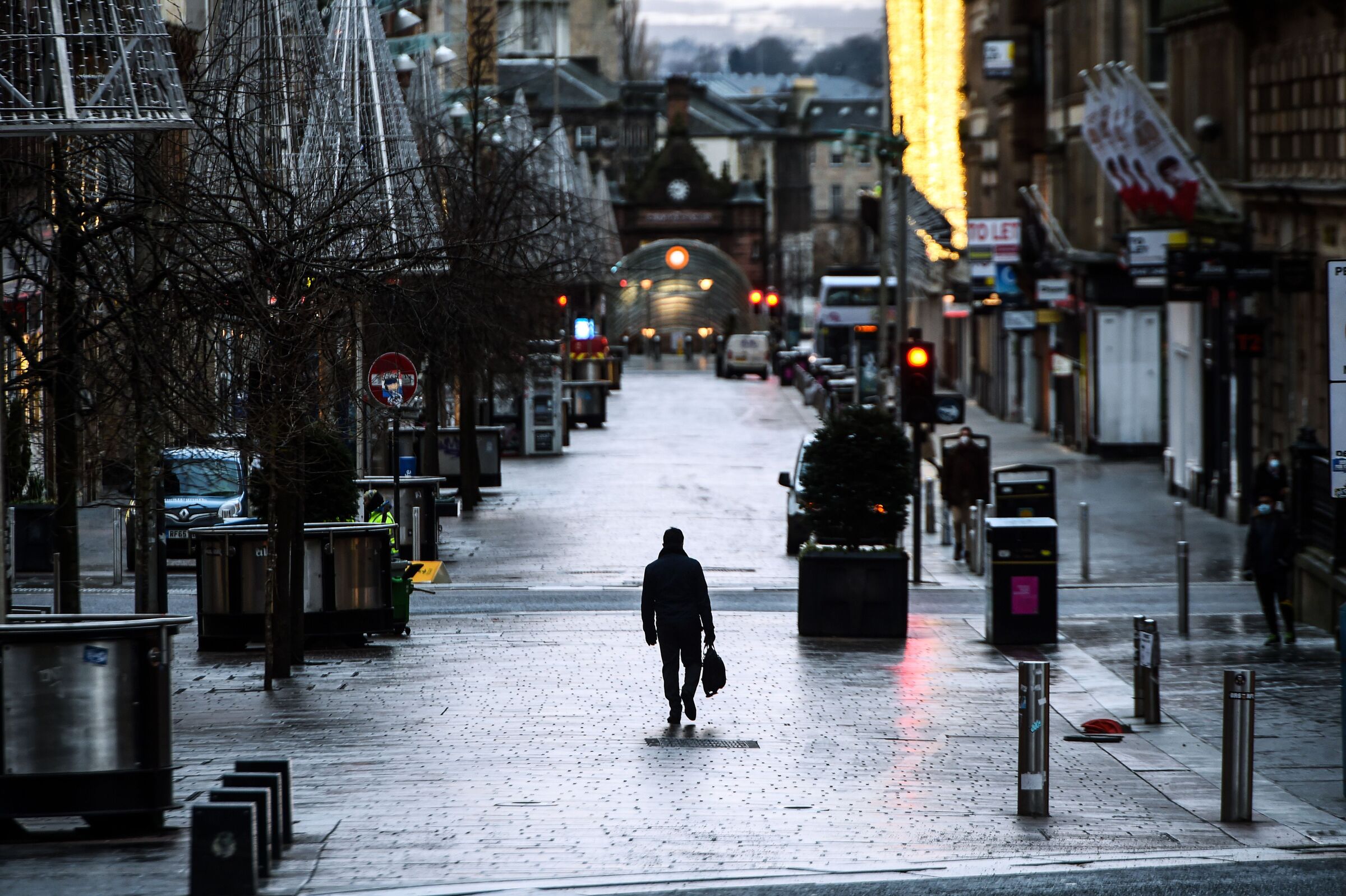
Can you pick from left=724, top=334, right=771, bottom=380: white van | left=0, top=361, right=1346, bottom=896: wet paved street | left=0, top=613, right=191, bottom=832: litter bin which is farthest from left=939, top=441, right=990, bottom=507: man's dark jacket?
left=724, top=334, right=771, bottom=380: white van

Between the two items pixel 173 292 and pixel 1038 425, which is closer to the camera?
pixel 173 292

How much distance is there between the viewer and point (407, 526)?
970 inches

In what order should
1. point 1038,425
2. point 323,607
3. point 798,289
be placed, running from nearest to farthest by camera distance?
point 323,607
point 1038,425
point 798,289

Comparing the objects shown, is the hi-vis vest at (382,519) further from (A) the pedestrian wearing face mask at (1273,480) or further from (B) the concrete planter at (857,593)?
(A) the pedestrian wearing face mask at (1273,480)

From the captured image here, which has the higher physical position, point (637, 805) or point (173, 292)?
point (173, 292)

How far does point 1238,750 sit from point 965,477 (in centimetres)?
1667

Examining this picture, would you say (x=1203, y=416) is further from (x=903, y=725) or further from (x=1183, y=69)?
(x=903, y=725)

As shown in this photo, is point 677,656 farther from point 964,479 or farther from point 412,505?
point 964,479

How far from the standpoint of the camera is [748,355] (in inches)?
3204

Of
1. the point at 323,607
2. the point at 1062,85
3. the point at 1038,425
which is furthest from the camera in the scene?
the point at 1038,425

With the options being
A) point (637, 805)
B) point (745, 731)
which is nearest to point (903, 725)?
point (745, 731)

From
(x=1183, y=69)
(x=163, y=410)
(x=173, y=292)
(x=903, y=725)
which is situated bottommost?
(x=903, y=725)

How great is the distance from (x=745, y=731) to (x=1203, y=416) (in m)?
20.5

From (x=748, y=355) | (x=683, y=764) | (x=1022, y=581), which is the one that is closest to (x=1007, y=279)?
(x=748, y=355)
